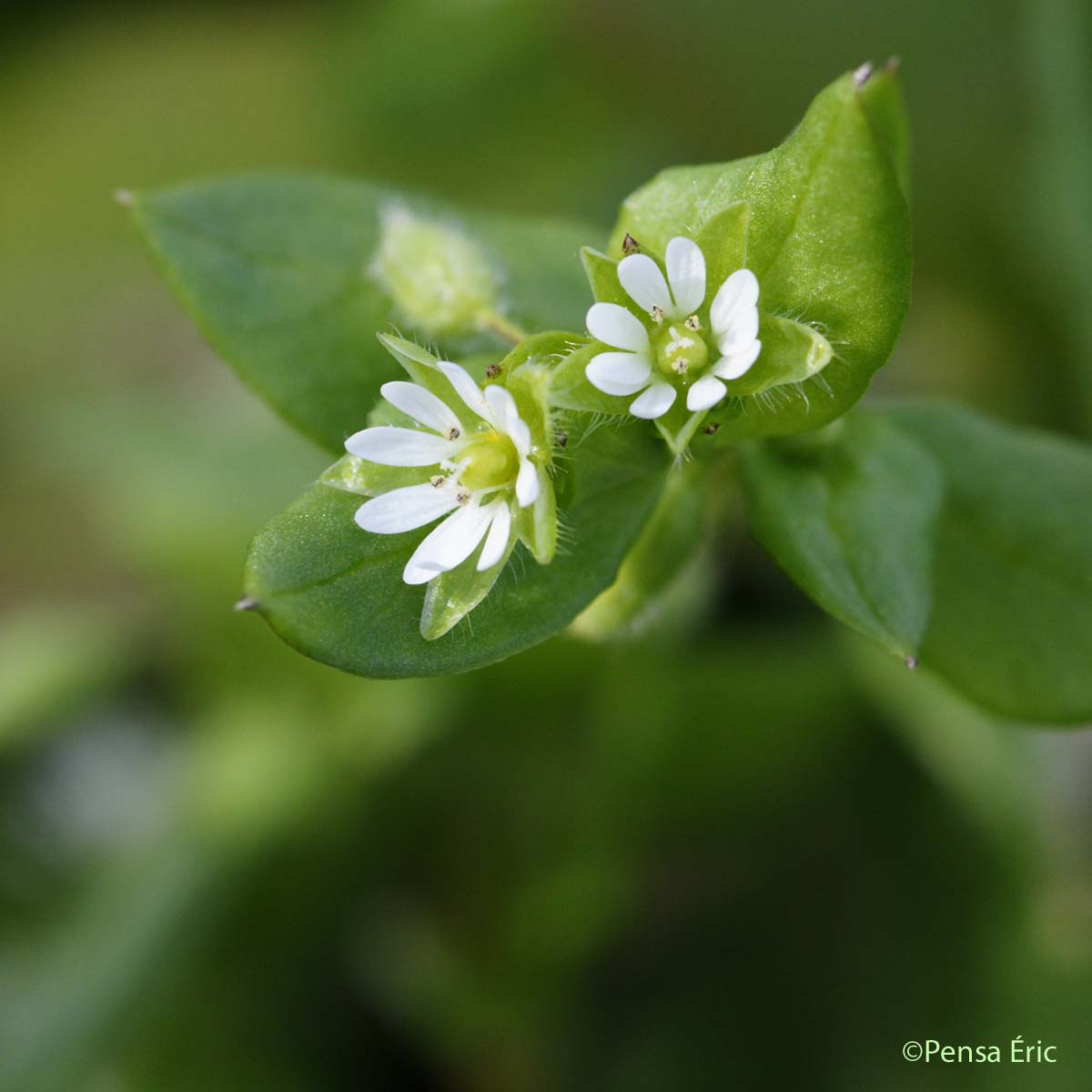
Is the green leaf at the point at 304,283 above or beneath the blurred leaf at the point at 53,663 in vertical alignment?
above

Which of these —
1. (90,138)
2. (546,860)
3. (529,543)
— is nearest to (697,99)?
(90,138)

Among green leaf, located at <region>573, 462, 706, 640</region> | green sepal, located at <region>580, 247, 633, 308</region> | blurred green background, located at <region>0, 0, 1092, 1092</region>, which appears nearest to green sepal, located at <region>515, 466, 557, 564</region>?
green sepal, located at <region>580, 247, 633, 308</region>

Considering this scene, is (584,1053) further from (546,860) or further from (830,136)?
(830,136)

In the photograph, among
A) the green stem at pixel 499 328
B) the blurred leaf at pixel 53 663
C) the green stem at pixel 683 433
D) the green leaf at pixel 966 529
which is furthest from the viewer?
the blurred leaf at pixel 53 663

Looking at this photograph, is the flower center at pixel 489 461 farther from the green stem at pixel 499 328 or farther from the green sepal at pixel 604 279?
the green stem at pixel 499 328

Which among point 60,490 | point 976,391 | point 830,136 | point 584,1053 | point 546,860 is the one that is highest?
point 830,136

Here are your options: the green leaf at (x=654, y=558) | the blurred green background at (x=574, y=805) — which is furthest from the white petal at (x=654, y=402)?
the blurred green background at (x=574, y=805)

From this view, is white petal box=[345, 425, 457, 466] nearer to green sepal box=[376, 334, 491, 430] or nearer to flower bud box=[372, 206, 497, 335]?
green sepal box=[376, 334, 491, 430]

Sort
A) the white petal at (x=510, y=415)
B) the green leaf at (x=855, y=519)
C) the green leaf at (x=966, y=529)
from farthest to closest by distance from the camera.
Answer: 1. the green leaf at (x=966, y=529)
2. the green leaf at (x=855, y=519)
3. the white petal at (x=510, y=415)
